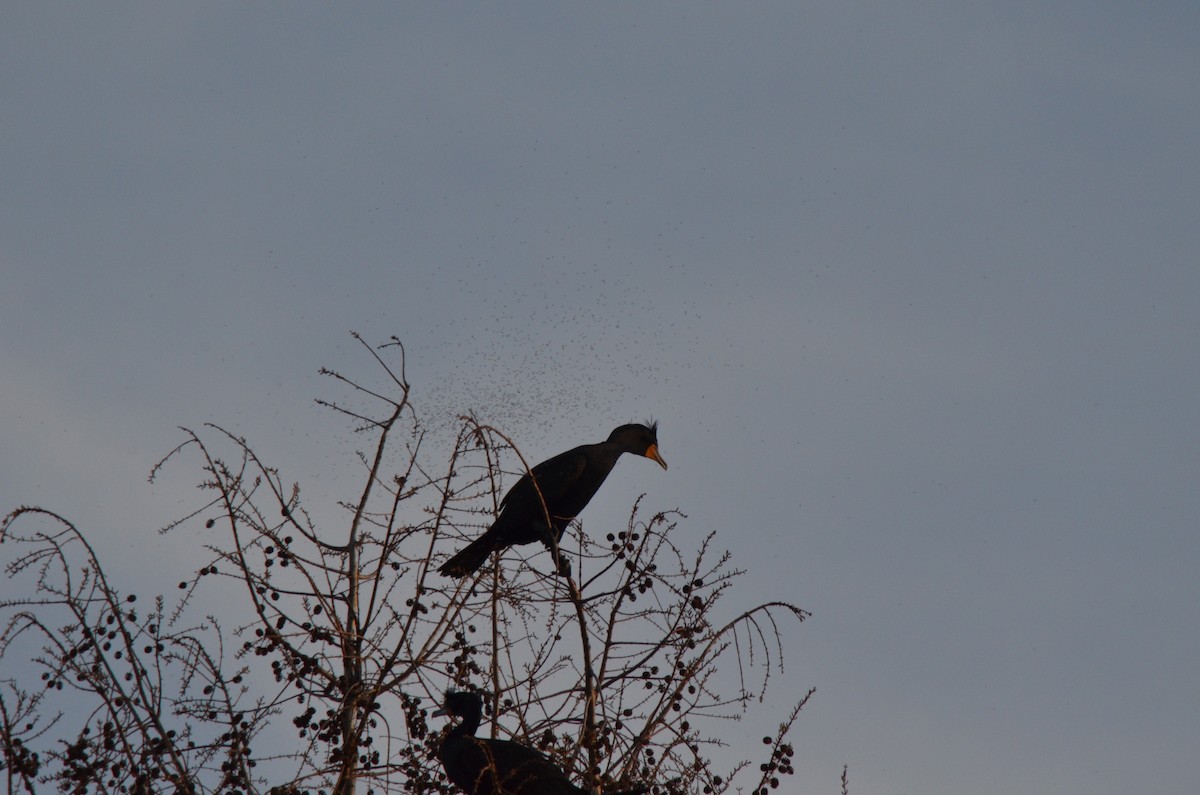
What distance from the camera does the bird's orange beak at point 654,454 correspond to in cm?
838

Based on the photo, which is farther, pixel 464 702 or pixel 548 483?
pixel 548 483

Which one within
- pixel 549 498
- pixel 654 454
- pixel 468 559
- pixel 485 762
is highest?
pixel 654 454

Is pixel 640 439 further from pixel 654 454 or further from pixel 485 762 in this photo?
pixel 485 762

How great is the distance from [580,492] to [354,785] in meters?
3.57

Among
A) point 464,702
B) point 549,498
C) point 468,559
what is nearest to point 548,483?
point 549,498

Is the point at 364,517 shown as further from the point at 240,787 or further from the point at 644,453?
the point at 644,453

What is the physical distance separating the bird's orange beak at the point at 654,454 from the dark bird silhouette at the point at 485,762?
287cm

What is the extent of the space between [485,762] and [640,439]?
132 inches

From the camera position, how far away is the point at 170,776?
3973mm

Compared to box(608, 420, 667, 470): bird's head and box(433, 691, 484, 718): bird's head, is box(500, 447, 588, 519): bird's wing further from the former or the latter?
box(433, 691, 484, 718): bird's head

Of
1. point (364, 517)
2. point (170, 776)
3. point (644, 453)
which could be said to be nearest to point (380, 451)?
point (364, 517)

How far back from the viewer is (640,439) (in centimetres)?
833

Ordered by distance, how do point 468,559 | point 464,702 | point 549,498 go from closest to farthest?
point 464,702
point 468,559
point 549,498

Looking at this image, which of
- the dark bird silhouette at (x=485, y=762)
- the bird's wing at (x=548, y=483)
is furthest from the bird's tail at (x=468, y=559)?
the dark bird silhouette at (x=485, y=762)
